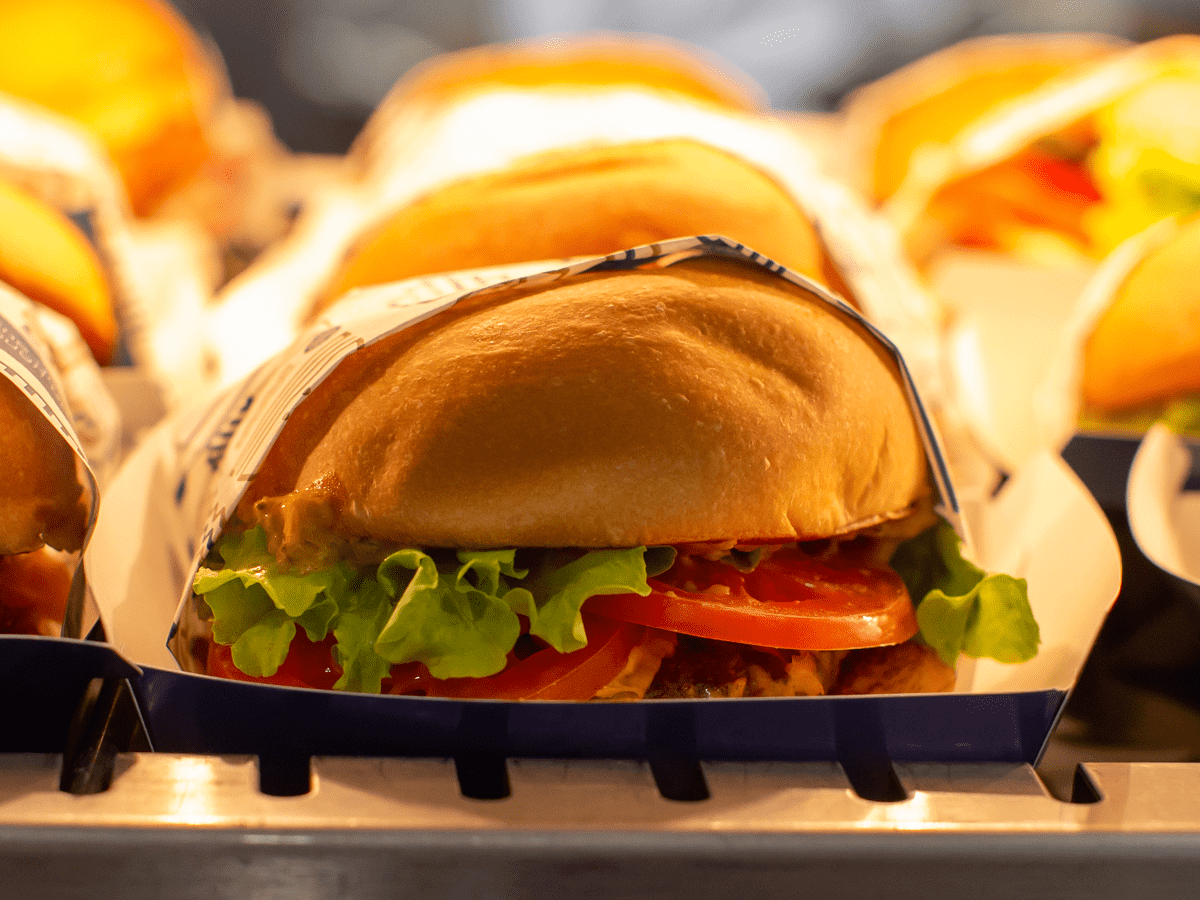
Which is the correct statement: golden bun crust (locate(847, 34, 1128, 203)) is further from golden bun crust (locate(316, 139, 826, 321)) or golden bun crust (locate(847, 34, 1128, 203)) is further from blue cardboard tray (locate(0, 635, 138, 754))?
blue cardboard tray (locate(0, 635, 138, 754))

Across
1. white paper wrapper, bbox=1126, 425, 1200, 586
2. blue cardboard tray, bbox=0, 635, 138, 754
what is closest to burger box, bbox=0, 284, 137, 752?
blue cardboard tray, bbox=0, 635, 138, 754

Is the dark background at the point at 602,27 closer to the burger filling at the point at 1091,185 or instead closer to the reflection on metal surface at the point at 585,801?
the burger filling at the point at 1091,185

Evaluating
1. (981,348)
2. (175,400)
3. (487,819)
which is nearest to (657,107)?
(981,348)

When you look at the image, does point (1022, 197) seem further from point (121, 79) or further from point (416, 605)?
point (121, 79)

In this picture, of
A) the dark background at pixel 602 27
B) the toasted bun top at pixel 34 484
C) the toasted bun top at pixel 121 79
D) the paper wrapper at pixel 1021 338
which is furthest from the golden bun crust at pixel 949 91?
the toasted bun top at pixel 34 484

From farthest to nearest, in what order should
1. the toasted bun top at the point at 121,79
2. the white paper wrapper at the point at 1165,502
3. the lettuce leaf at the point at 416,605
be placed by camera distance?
the toasted bun top at the point at 121,79, the white paper wrapper at the point at 1165,502, the lettuce leaf at the point at 416,605

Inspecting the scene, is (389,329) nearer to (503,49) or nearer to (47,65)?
(47,65)
